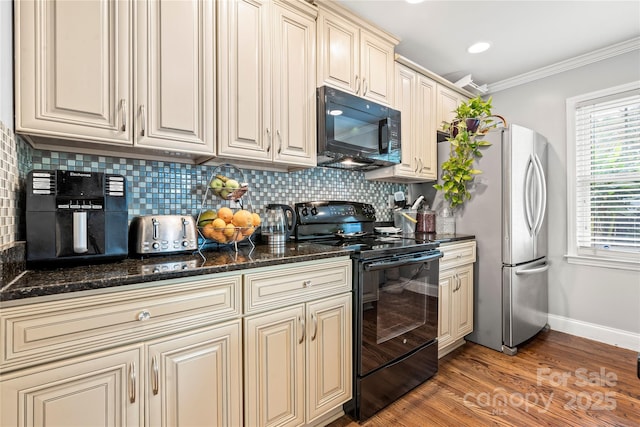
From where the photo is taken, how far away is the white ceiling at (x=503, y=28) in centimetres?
201

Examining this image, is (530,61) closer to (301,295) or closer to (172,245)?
(301,295)

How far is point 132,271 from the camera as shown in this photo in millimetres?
1053

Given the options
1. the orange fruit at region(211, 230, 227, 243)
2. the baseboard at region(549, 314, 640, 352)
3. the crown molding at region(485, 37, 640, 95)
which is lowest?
the baseboard at region(549, 314, 640, 352)

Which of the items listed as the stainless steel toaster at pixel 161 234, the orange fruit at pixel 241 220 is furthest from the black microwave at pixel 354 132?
the stainless steel toaster at pixel 161 234

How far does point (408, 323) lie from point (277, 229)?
3.29ft

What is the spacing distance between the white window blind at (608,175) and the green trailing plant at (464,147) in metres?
0.93

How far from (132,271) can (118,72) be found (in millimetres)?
822

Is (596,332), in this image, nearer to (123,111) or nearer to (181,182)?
(181,182)

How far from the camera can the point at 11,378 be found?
817mm

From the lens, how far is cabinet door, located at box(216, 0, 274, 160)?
1.52m

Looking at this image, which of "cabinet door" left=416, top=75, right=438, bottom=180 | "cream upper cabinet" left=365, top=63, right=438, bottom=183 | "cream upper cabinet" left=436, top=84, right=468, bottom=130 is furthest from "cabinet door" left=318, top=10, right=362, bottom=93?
"cream upper cabinet" left=436, top=84, right=468, bottom=130

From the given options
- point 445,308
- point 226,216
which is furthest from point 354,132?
point 445,308

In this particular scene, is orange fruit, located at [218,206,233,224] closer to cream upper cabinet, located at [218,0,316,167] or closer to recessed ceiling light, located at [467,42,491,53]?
cream upper cabinet, located at [218,0,316,167]

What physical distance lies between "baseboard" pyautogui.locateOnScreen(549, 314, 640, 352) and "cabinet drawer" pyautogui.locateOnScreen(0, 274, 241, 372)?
10.2 ft
